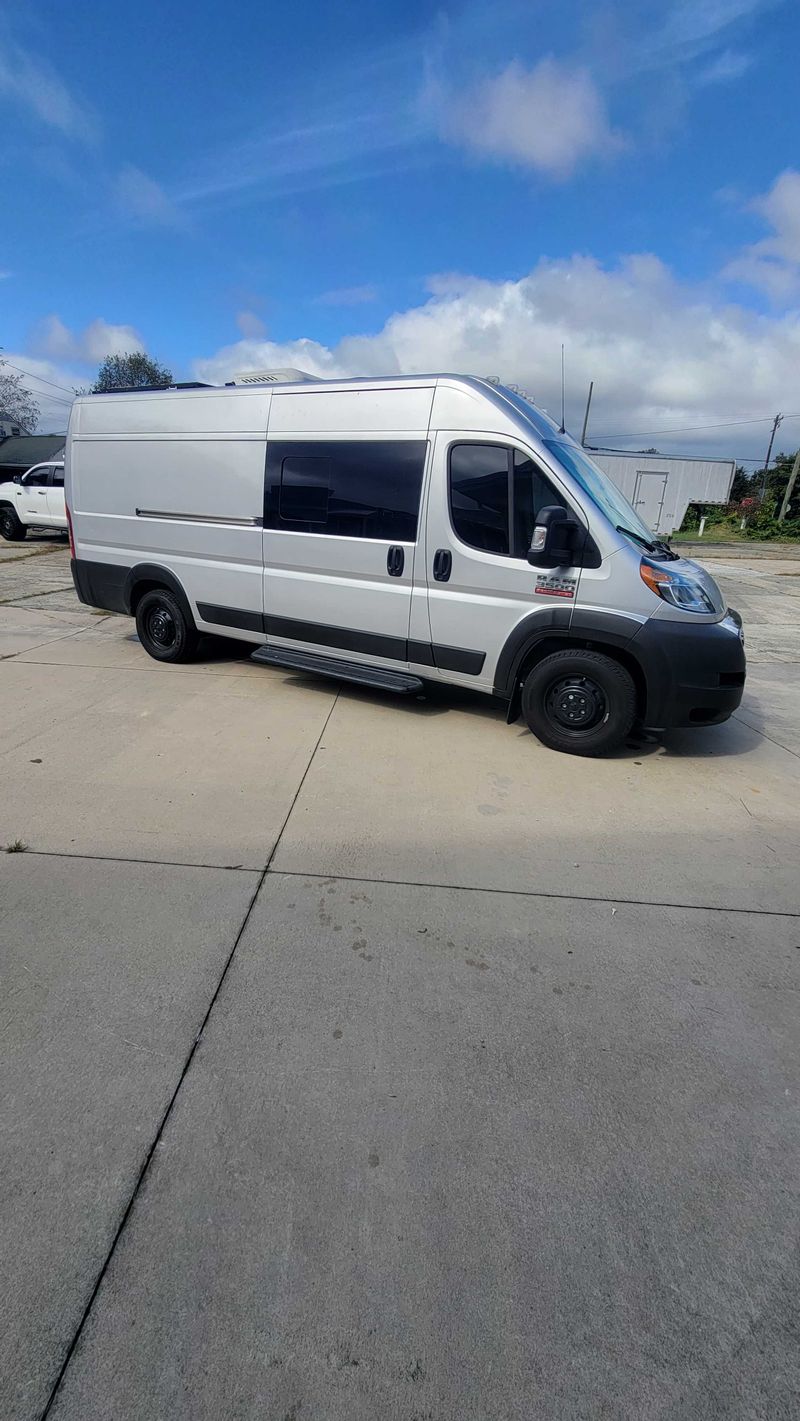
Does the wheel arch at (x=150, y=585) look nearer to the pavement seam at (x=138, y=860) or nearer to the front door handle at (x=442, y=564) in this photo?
the front door handle at (x=442, y=564)

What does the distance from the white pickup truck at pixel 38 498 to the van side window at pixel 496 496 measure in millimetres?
14101

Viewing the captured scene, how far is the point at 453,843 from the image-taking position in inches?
131

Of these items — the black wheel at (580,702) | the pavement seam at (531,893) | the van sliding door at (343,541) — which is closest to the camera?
the pavement seam at (531,893)

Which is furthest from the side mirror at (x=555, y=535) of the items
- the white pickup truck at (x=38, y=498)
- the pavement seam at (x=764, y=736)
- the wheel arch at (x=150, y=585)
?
the white pickup truck at (x=38, y=498)

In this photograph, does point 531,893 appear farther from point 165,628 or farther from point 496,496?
point 165,628

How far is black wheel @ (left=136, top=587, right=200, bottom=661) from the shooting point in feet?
20.2

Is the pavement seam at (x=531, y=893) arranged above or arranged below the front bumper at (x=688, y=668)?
below

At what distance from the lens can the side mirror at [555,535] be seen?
3996 mm

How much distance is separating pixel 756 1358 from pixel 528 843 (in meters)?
2.09

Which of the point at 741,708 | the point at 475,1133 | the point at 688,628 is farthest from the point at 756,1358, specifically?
the point at 741,708

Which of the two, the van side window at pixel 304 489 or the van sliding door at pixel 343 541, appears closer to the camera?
the van sliding door at pixel 343 541

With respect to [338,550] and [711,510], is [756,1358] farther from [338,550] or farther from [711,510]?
[711,510]

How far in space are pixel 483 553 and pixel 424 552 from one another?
1.47 ft

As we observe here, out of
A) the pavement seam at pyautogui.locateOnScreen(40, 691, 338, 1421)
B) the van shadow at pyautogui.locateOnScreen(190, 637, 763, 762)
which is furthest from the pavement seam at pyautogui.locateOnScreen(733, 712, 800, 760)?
the pavement seam at pyautogui.locateOnScreen(40, 691, 338, 1421)
